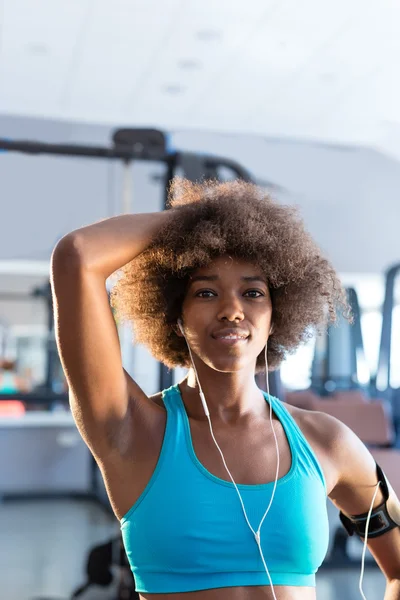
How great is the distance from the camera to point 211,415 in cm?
118

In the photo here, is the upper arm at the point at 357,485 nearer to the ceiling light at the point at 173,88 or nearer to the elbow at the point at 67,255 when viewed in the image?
the elbow at the point at 67,255

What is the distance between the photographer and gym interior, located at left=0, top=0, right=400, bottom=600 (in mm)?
3715

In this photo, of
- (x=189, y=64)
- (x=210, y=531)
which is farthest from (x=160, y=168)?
(x=210, y=531)

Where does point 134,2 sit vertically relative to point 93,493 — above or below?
above

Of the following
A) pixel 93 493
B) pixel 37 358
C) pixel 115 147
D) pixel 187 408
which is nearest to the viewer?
pixel 187 408

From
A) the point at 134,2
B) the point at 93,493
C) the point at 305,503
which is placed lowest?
the point at 93,493

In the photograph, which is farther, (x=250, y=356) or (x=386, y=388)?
(x=386, y=388)

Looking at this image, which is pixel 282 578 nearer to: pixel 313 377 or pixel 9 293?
pixel 9 293

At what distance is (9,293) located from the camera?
6309mm

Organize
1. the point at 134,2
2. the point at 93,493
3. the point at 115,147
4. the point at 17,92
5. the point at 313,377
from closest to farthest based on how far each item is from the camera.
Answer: the point at 115,147 → the point at 134,2 → the point at 93,493 → the point at 17,92 → the point at 313,377

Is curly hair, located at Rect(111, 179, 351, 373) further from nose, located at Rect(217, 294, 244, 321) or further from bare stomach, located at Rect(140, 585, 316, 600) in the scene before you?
bare stomach, located at Rect(140, 585, 316, 600)

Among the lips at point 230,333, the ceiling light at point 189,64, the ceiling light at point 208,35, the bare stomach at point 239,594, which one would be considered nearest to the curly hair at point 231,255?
the lips at point 230,333

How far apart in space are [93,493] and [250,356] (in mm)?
4737

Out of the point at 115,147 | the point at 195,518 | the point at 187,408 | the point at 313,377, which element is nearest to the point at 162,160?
the point at 115,147
